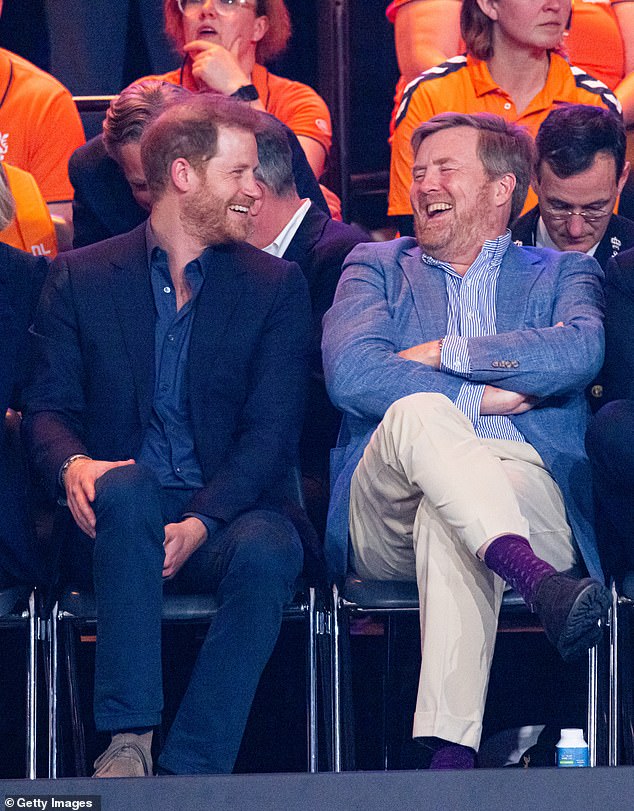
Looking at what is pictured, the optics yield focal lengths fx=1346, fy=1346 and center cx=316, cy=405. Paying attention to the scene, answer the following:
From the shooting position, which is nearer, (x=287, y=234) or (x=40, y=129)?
(x=287, y=234)

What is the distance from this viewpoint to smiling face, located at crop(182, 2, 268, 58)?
3828 mm

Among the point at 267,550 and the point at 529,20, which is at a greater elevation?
the point at 529,20

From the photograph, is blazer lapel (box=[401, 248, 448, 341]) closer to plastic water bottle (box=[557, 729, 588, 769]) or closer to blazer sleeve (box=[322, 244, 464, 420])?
blazer sleeve (box=[322, 244, 464, 420])

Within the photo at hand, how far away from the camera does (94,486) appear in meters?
2.28

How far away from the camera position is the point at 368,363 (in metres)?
2.59

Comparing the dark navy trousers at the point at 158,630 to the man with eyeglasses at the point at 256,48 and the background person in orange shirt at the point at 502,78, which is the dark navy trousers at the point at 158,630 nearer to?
the background person in orange shirt at the point at 502,78

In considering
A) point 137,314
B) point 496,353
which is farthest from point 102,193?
point 496,353

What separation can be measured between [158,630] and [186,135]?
43.8 inches

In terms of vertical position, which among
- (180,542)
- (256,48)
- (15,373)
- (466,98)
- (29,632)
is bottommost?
(29,632)

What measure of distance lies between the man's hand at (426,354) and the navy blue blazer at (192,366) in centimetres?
21

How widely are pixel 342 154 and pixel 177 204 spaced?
4.78ft

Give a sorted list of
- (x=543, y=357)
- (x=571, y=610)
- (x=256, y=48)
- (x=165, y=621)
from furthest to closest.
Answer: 1. (x=256, y=48)
2. (x=543, y=357)
3. (x=165, y=621)
4. (x=571, y=610)

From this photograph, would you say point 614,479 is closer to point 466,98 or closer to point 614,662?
point 614,662

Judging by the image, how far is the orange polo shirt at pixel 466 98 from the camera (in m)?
3.61
